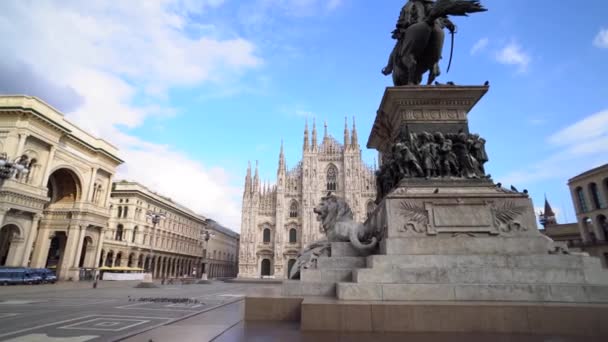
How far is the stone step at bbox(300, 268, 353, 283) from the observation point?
473cm

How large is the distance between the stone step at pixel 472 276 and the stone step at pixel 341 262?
25.2 inches

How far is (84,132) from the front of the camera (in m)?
28.5

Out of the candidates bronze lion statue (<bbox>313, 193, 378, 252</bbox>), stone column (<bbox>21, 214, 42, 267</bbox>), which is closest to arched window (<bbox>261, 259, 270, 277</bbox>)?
stone column (<bbox>21, 214, 42, 267</bbox>)

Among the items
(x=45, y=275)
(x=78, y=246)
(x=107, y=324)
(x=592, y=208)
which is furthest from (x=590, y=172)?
(x=78, y=246)

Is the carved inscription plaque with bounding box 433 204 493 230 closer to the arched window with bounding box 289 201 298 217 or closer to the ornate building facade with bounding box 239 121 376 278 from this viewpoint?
the ornate building facade with bounding box 239 121 376 278

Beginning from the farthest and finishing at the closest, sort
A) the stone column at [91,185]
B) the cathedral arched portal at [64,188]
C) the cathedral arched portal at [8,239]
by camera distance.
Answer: the stone column at [91,185]
the cathedral arched portal at [64,188]
the cathedral arched portal at [8,239]

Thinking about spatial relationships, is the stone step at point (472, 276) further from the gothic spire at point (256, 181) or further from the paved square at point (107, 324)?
the gothic spire at point (256, 181)

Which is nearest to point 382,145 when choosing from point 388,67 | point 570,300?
point 388,67

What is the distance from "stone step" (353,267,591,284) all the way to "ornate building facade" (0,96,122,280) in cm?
2097

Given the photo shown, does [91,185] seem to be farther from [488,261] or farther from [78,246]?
[488,261]

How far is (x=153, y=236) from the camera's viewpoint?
3362cm

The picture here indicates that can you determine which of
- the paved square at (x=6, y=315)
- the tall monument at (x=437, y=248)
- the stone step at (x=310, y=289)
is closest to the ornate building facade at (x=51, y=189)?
the paved square at (x=6, y=315)

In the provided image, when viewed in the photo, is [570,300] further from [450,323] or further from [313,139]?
[313,139]

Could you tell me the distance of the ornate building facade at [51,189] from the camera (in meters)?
21.0
